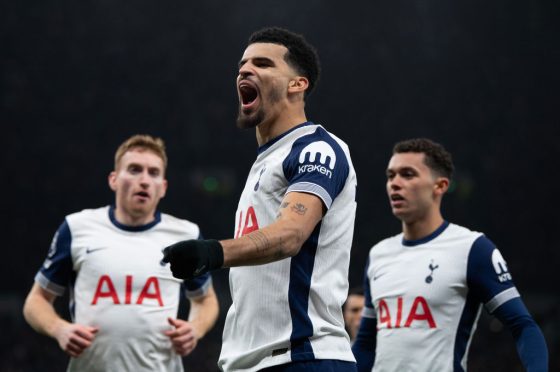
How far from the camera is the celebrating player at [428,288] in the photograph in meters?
4.07

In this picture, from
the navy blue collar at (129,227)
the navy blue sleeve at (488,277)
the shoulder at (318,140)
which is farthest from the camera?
the navy blue collar at (129,227)

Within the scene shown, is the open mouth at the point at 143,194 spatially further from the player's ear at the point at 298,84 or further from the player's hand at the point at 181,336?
the player's ear at the point at 298,84

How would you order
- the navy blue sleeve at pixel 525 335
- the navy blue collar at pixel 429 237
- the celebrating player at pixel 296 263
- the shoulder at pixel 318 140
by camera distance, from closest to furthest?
1. the celebrating player at pixel 296 263
2. the shoulder at pixel 318 140
3. the navy blue sleeve at pixel 525 335
4. the navy blue collar at pixel 429 237

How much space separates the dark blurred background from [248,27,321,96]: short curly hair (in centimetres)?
1410

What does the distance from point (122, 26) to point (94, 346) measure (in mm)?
13735

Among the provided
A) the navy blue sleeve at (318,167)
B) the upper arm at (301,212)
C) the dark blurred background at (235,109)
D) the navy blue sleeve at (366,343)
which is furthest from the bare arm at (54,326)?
the dark blurred background at (235,109)

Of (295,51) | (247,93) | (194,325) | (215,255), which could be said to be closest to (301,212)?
(215,255)

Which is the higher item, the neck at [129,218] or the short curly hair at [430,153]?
the short curly hair at [430,153]

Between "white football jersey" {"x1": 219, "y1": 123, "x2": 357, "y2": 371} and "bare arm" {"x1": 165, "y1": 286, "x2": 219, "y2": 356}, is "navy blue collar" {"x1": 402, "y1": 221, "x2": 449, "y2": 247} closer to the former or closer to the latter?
"bare arm" {"x1": 165, "y1": 286, "x2": 219, "y2": 356}

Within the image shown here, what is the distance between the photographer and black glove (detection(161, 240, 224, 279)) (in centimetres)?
228

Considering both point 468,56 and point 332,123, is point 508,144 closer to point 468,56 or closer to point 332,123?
point 468,56

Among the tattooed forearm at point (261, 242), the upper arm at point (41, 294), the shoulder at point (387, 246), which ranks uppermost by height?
the shoulder at point (387, 246)

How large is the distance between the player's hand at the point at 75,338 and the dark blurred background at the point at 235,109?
1303 cm

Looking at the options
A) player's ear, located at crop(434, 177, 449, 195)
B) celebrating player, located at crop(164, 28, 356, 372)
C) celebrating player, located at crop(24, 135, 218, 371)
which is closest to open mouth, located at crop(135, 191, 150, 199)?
celebrating player, located at crop(24, 135, 218, 371)
